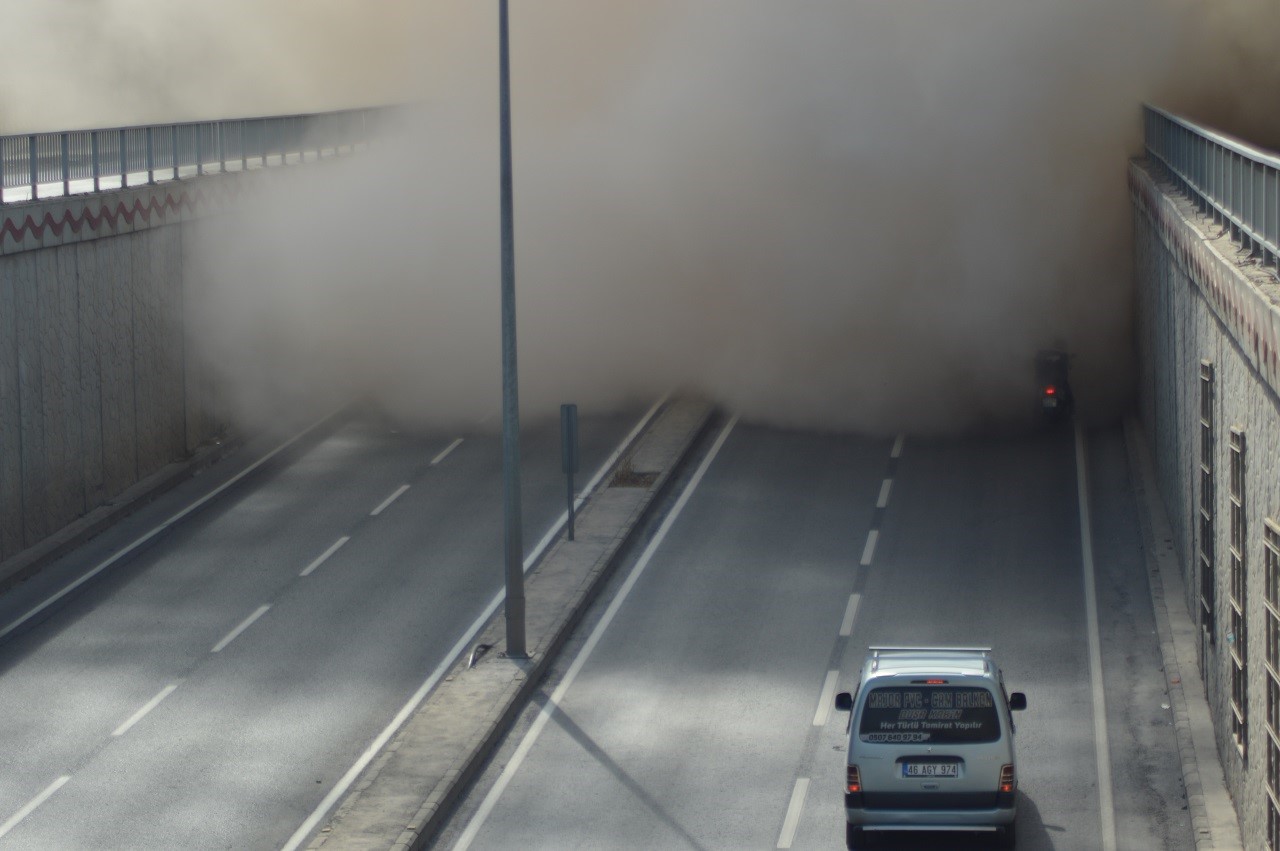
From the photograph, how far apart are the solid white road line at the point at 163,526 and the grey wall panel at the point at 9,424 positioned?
3.51 feet

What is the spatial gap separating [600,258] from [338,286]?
480 cm

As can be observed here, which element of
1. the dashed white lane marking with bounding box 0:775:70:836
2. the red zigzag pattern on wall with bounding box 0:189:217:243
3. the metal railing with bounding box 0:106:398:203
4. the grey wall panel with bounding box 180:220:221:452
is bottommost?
the dashed white lane marking with bounding box 0:775:70:836

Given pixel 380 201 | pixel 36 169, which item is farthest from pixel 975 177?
pixel 36 169

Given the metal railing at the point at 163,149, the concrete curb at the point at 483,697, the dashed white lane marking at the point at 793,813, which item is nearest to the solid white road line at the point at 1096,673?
the dashed white lane marking at the point at 793,813

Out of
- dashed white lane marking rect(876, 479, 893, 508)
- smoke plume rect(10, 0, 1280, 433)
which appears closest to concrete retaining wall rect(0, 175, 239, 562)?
smoke plume rect(10, 0, 1280, 433)

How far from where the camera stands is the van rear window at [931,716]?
1430 centimetres

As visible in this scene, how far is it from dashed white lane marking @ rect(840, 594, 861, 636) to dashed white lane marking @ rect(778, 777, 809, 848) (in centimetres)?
381

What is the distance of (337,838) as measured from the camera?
590 inches

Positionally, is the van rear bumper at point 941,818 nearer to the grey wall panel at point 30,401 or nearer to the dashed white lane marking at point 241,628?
the dashed white lane marking at point 241,628

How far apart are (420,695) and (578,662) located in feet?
6.35

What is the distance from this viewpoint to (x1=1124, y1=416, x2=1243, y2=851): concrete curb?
49.6 ft

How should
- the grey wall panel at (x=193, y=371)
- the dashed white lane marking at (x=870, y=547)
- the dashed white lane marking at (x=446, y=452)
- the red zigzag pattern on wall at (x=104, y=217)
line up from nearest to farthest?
the dashed white lane marking at (x=870, y=547)
the red zigzag pattern on wall at (x=104, y=217)
the dashed white lane marking at (x=446, y=452)
the grey wall panel at (x=193, y=371)

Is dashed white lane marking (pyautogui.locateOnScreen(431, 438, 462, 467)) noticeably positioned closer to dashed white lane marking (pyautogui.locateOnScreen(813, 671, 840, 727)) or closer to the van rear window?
dashed white lane marking (pyautogui.locateOnScreen(813, 671, 840, 727))

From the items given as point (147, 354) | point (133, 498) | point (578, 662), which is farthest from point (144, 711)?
point (147, 354)
